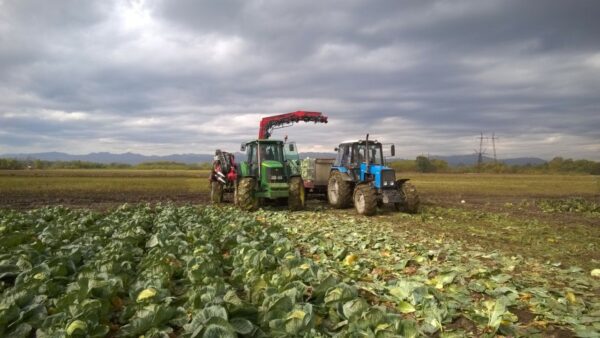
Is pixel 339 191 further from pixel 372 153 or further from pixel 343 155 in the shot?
pixel 372 153

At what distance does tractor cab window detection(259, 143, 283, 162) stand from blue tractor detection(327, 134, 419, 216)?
7.92 ft

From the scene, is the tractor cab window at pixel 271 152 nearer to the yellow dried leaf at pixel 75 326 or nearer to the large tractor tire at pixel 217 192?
the large tractor tire at pixel 217 192

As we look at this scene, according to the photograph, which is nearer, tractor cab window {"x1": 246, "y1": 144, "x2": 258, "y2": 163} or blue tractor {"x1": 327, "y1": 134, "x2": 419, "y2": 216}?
blue tractor {"x1": 327, "y1": 134, "x2": 419, "y2": 216}

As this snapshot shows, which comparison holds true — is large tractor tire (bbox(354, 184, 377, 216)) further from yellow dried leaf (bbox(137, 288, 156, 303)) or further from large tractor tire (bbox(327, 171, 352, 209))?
yellow dried leaf (bbox(137, 288, 156, 303))

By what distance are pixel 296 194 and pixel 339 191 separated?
191cm

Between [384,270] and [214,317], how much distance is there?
3775mm

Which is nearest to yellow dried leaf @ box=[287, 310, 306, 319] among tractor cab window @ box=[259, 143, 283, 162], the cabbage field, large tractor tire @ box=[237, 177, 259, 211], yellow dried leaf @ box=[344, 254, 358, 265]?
the cabbage field

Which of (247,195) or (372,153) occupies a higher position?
(372,153)

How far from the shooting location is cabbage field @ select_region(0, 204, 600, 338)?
3822 millimetres

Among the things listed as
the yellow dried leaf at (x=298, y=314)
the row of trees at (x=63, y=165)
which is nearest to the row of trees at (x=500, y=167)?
the row of trees at (x=63, y=165)

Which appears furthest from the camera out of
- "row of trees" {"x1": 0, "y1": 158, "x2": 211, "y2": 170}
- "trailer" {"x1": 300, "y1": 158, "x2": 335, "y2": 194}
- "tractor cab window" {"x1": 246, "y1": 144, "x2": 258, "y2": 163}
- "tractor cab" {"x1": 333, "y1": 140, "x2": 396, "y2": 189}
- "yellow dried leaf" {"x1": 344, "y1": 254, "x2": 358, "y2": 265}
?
"row of trees" {"x1": 0, "y1": 158, "x2": 211, "y2": 170}

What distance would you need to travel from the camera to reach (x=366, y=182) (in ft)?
49.6

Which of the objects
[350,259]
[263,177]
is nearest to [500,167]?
[263,177]

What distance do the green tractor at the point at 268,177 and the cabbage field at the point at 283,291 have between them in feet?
21.8
